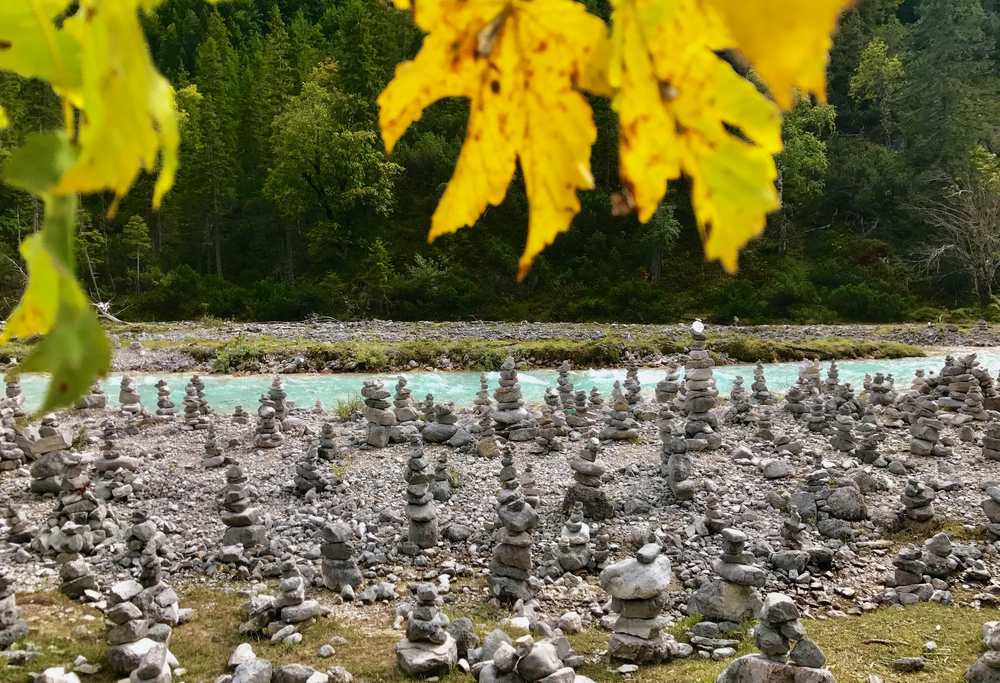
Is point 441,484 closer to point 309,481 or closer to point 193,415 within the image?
point 309,481

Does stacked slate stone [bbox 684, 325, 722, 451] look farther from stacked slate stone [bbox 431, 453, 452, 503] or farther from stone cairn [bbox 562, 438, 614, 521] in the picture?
stacked slate stone [bbox 431, 453, 452, 503]

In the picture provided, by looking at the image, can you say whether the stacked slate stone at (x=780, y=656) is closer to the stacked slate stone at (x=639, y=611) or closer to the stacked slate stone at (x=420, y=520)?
the stacked slate stone at (x=639, y=611)

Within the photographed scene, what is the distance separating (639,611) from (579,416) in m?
5.00

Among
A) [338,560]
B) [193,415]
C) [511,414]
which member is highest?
[511,414]

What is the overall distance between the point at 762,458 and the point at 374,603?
4294 millimetres

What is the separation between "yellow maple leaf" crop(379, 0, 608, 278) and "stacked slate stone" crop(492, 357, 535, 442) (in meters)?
7.92

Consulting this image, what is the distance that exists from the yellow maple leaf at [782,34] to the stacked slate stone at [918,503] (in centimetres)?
611

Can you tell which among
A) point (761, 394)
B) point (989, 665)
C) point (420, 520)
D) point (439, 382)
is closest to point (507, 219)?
point (439, 382)

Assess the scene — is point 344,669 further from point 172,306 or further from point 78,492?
point 172,306

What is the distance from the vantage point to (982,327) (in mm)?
19562

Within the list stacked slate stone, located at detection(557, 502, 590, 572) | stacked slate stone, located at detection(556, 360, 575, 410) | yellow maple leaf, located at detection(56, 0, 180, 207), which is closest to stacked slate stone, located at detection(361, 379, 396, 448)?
stacked slate stone, located at detection(556, 360, 575, 410)

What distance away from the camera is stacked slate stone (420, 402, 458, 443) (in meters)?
8.16

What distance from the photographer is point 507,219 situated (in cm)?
2955

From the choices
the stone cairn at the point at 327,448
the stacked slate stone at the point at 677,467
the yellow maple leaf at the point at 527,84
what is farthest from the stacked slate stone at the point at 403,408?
the yellow maple leaf at the point at 527,84
